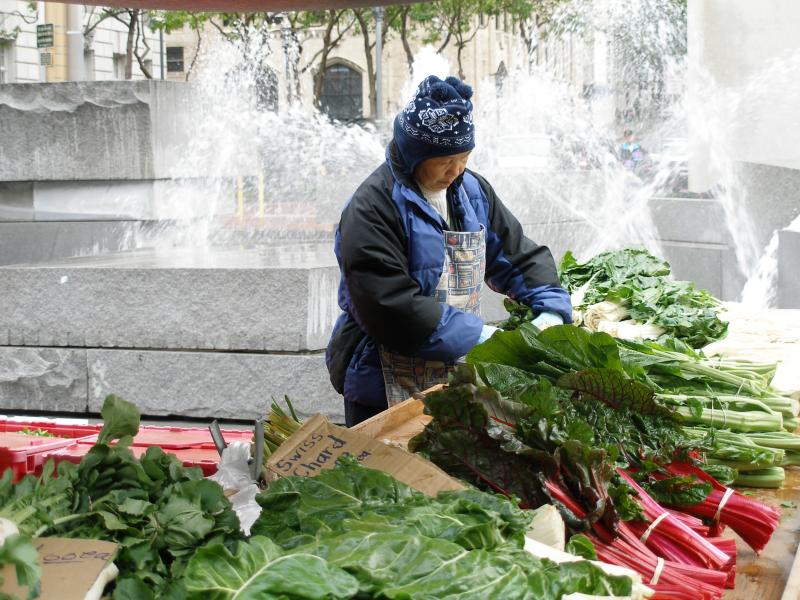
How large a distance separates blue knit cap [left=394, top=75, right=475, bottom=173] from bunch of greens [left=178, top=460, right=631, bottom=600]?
165 centimetres

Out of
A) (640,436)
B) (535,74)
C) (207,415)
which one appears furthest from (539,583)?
(535,74)

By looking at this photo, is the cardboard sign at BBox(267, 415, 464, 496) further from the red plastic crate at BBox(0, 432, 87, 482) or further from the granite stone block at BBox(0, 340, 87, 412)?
the granite stone block at BBox(0, 340, 87, 412)

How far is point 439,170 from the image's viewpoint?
3.71 meters

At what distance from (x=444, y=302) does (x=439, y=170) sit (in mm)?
489

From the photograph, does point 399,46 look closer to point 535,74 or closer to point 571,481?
point 535,74

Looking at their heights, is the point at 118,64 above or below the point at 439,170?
above

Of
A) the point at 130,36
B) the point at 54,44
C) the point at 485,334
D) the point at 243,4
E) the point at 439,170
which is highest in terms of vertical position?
the point at 54,44

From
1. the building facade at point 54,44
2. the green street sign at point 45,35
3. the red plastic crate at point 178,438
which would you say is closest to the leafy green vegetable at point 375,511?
the red plastic crate at point 178,438

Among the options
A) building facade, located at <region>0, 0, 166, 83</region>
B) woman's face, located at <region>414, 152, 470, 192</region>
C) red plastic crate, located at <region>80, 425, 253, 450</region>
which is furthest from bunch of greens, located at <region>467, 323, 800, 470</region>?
building facade, located at <region>0, 0, 166, 83</region>

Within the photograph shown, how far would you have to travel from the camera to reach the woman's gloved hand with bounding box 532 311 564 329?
13.2ft

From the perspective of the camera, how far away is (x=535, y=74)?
17.0m

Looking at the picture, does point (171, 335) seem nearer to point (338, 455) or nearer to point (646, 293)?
point (646, 293)

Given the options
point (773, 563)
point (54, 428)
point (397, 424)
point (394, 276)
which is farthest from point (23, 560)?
point (54, 428)

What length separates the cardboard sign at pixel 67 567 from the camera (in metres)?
1.88
